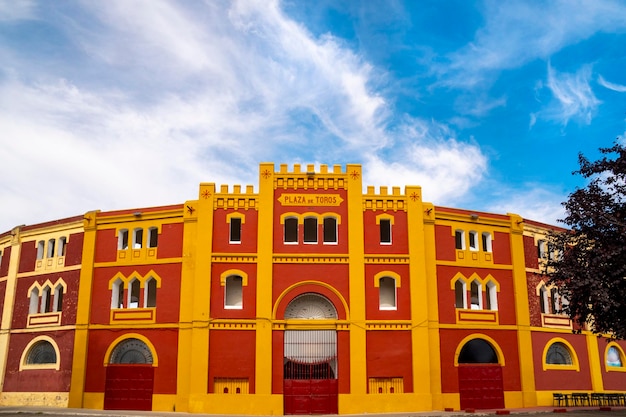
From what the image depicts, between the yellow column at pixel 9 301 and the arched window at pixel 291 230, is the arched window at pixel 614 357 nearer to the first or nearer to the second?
the arched window at pixel 291 230

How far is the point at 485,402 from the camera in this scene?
36.1 metres

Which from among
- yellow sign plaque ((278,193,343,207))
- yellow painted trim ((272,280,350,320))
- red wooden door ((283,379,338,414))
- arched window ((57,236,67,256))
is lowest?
red wooden door ((283,379,338,414))

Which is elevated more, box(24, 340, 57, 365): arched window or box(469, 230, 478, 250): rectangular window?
box(469, 230, 478, 250): rectangular window

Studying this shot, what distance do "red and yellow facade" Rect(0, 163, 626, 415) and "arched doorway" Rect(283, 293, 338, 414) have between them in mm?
75

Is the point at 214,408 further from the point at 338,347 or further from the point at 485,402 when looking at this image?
the point at 485,402

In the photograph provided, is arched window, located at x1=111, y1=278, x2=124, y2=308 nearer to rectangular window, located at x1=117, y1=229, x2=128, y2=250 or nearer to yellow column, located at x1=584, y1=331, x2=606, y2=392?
rectangular window, located at x1=117, y1=229, x2=128, y2=250

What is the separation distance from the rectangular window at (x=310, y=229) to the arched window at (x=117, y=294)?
37.0 feet

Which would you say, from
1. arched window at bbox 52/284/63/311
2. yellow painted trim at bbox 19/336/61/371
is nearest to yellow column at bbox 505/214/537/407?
yellow painted trim at bbox 19/336/61/371

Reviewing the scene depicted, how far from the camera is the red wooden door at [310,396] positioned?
3388cm

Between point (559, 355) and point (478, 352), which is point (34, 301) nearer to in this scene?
point (478, 352)

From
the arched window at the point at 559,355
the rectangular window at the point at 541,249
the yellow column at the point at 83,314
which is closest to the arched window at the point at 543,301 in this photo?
the rectangular window at the point at 541,249

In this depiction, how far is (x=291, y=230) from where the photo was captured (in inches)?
1470

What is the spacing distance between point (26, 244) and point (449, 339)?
27345mm

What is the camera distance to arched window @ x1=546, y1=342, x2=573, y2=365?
3894 cm
